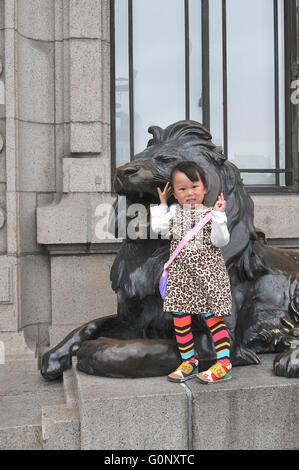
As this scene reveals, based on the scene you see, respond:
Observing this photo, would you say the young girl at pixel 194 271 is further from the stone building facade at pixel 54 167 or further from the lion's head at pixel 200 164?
the stone building facade at pixel 54 167

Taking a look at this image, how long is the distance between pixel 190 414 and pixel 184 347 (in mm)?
324

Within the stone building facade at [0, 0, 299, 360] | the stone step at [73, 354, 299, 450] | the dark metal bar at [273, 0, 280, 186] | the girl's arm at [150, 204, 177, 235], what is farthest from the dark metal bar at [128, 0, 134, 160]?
the stone step at [73, 354, 299, 450]

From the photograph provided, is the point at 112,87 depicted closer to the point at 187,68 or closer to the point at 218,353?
the point at 187,68

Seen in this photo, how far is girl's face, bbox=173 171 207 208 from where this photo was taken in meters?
2.57

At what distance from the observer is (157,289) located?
9.25 ft

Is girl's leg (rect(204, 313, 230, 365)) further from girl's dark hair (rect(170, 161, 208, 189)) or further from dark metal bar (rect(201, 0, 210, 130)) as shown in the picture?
dark metal bar (rect(201, 0, 210, 130))

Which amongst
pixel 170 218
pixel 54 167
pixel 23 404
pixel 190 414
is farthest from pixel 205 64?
pixel 190 414

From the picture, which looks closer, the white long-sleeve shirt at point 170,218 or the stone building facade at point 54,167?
the white long-sleeve shirt at point 170,218

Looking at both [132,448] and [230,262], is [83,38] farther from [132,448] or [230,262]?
[132,448]

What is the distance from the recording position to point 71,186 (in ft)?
15.6

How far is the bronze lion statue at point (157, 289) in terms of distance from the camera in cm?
268

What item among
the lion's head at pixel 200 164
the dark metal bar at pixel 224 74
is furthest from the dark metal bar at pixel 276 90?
the lion's head at pixel 200 164

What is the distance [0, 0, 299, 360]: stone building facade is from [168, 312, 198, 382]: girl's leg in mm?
2221

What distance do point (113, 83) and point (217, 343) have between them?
3376 mm
